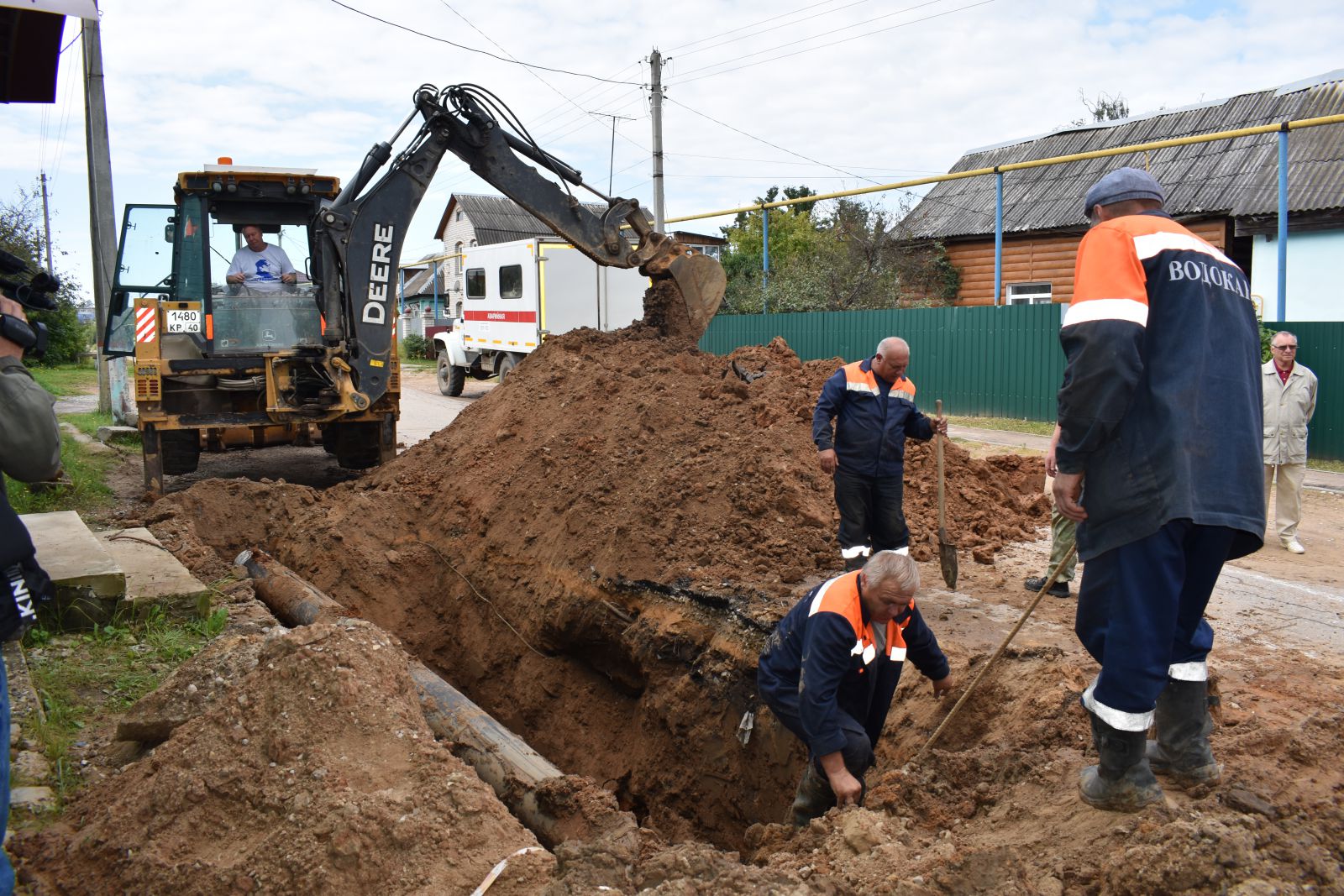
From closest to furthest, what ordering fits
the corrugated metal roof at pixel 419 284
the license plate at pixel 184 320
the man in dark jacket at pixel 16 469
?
1. the man in dark jacket at pixel 16 469
2. the license plate at pixel 184 320
3. the corrugated metal roof at pixel 419 284

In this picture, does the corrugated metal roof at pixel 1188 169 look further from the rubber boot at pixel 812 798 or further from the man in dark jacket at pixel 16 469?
the man in dark jacket at pixel 16 469

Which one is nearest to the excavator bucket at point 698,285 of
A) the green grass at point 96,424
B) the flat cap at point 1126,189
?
the flat cap at point 1126,189

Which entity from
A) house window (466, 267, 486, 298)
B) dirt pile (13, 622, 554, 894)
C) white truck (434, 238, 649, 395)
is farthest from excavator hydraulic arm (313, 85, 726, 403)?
house window (466, 267, 486, 298)

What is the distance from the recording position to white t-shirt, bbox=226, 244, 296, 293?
408 inches

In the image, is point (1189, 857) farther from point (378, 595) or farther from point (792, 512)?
point (378, 595)

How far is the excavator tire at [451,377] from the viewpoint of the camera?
2238 centimetres

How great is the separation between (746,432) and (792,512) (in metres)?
1.20

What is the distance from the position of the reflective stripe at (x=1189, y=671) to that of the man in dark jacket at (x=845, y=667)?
0.93 m

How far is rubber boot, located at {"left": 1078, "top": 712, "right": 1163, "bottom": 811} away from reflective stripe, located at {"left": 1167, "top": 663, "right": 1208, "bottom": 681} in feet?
1.06

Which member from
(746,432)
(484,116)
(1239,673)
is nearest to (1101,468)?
(1239,673)

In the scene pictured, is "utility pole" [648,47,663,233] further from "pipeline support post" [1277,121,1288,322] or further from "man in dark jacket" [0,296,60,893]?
"man in dark jacket" [0,296,60,893]

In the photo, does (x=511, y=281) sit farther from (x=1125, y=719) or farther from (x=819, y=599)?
(x=1125, y=719)

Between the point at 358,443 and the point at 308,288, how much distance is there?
182 centimetres

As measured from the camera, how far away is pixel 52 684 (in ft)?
15.0
